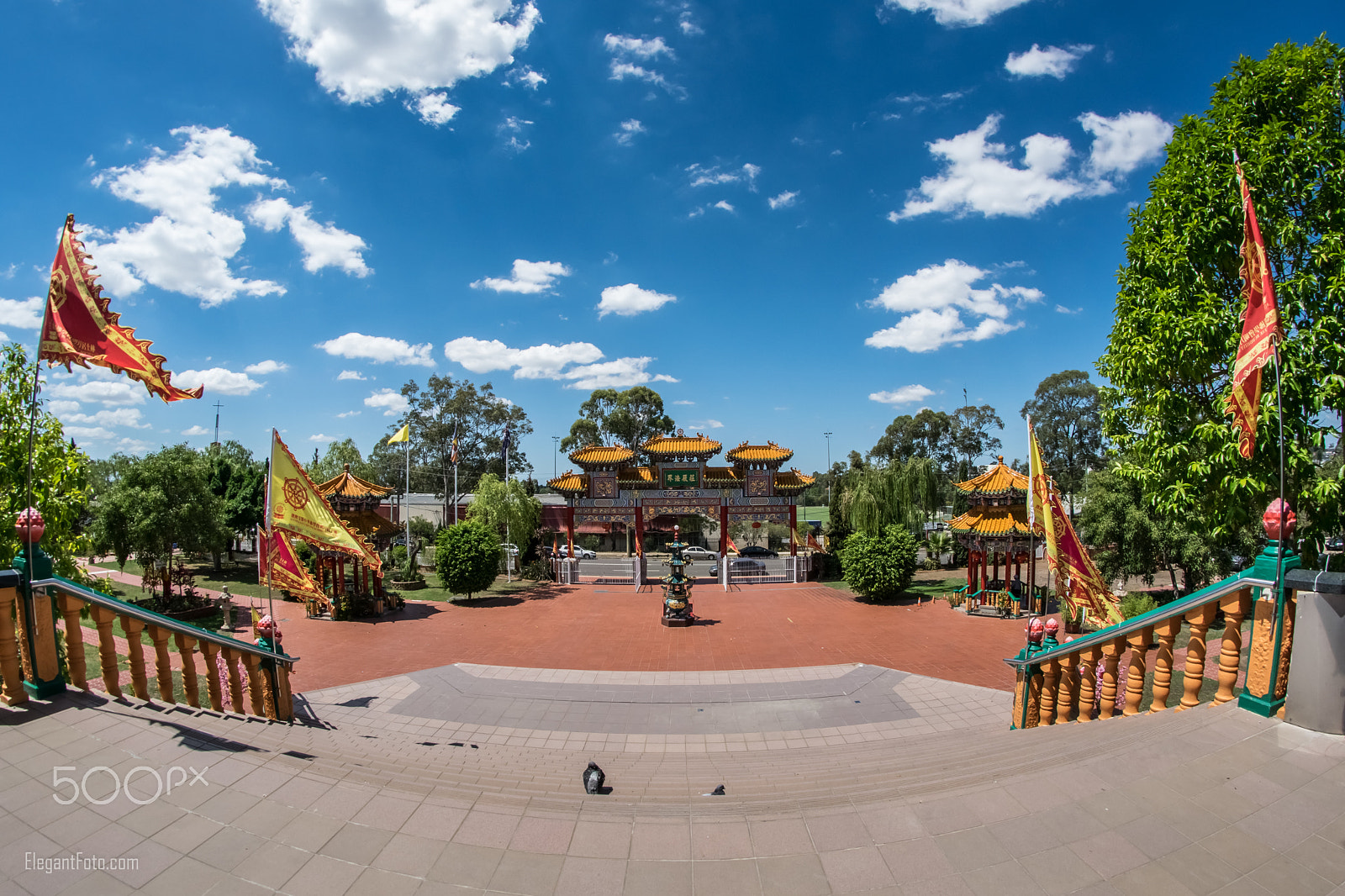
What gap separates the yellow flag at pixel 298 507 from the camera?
974 centimetres

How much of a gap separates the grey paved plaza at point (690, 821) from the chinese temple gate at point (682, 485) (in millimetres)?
23124

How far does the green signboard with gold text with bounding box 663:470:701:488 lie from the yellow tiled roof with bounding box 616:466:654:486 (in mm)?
735

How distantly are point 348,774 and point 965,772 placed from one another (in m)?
4.77

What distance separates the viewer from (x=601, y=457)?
29.0 m

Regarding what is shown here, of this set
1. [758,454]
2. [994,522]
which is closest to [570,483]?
[758,454]

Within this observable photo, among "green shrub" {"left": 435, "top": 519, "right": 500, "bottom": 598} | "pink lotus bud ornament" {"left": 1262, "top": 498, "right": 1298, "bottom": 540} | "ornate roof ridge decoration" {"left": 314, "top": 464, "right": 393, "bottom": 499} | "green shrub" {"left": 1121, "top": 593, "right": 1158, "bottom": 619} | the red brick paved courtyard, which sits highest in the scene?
"ornate roof ridge decoration" {"left": 314, "top": 464, "right": 393, "bottom": 499}

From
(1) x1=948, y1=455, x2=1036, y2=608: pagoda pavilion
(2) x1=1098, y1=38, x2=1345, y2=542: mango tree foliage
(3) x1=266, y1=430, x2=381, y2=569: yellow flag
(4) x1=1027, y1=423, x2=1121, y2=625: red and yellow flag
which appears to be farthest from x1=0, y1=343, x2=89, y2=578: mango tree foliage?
(1) x1=948, y1=455, x2=1036, y2=608: pagoda pavilion

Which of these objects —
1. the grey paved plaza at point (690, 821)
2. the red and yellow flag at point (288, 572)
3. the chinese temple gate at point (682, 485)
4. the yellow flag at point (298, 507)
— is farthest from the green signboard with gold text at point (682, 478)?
the grey paved plaza at point (690, 821)

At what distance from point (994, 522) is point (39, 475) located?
2533cm

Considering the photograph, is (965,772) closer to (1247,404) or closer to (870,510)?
(1247,404)

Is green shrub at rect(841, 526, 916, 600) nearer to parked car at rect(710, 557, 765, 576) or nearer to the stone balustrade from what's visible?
parked car at rect(710, 557, 765, 576)

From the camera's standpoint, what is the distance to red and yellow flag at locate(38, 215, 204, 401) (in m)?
5.61

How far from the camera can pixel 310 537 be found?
9.98m

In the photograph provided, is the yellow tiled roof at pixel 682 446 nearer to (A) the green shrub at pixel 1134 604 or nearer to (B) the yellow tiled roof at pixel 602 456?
(B) the yellow tiled roof at pixel 602 456
